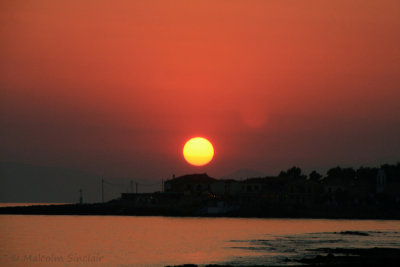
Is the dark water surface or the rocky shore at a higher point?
the dark water surface

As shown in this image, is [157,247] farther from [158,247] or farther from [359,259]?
[359,259]

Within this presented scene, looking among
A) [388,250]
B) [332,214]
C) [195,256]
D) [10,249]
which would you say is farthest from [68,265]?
[332,214]

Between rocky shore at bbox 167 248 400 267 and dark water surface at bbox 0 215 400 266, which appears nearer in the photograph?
rocky shore at bbox 167 248 400 267

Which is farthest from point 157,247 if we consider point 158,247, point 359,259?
point 359,259

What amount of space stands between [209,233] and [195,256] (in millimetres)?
44027

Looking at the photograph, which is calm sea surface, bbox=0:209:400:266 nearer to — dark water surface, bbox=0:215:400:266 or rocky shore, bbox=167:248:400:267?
dark water surface, bbox=0:215:400:266

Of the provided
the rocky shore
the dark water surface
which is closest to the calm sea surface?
the dark water surface

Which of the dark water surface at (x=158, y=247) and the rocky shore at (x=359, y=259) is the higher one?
the dark water surface at (x=158, y=247)

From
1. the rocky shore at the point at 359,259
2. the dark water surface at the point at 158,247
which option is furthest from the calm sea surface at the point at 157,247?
the rocky shore at the point at 359,259

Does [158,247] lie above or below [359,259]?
above

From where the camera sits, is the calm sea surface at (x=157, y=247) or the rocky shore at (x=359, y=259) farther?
the calm sea surface at (x=157, y=247)

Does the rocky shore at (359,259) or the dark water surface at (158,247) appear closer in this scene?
the rocky shore at (359,259)

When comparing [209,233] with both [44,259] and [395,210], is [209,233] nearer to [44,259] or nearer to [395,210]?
[44,259]

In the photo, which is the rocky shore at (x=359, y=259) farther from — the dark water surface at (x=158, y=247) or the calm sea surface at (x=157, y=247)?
the calm sea surface at (x=157, y=247)
